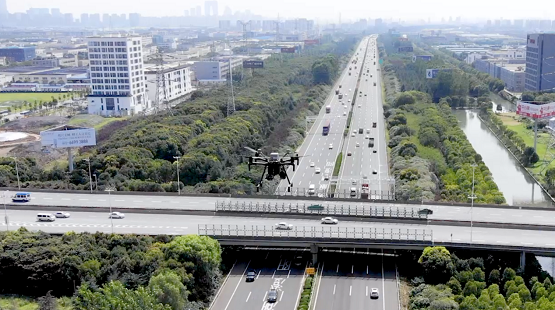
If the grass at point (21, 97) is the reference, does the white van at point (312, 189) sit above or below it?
below

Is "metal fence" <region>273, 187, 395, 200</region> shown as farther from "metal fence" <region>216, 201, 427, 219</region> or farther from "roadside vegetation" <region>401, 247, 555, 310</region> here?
"roadside vegetation" <region>401, 247, 555, 310</region>

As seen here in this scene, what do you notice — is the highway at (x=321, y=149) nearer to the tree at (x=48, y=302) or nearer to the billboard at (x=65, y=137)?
the billboard at (x=65, y=137)

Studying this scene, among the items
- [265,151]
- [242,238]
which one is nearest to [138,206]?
[242,238]

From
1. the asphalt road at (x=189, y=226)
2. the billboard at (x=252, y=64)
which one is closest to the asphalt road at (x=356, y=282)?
the asphalt road at (x=189, y=226)

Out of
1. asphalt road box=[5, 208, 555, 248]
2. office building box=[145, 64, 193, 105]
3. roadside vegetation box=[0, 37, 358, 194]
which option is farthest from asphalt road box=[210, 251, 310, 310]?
office building box=[145, 64, 193, 105]

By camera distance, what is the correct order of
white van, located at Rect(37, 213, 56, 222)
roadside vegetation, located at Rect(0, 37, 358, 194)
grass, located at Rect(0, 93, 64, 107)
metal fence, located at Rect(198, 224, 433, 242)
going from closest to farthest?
metal fence, located at Rect(198, 224, 433, 242) → white van, located at Rect(37, 213, 56, 222) → roadside vegetation, located at Rect(0, 37, 358, 194) → grass, located at Rect(0, 93, 64, 107)

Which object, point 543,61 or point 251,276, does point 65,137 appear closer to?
point 251,276
